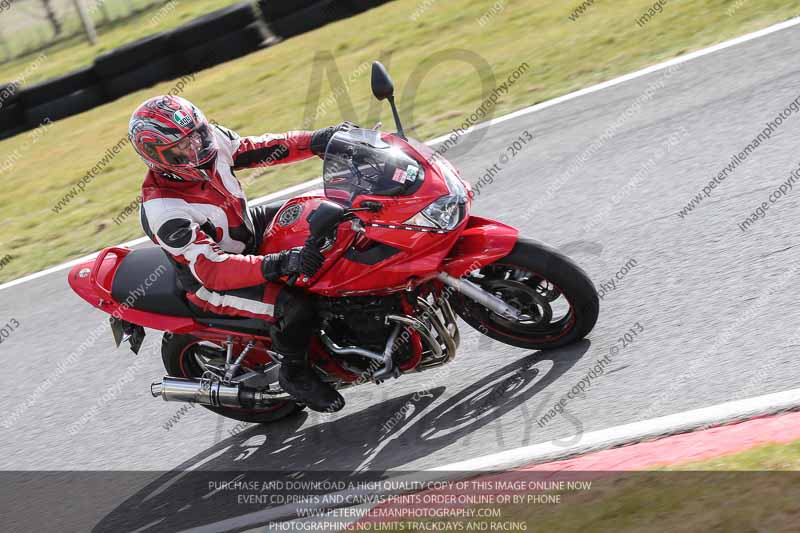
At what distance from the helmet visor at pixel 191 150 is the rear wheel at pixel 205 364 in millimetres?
1279

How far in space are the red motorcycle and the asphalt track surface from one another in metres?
0.29

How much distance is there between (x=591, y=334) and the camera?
517cm

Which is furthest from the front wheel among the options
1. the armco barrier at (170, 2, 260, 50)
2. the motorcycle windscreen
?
the armco barrier at (170, 2, 260, 50)

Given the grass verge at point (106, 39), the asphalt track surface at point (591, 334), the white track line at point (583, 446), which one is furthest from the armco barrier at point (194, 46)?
the white track line at point (583, 446)

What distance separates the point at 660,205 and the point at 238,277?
307 centimetres

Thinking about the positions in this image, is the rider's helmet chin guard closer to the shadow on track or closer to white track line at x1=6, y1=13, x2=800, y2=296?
the shadow on track

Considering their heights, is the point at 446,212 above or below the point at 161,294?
above

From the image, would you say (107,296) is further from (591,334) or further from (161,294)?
(591,334)

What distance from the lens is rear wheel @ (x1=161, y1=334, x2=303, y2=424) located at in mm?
5602

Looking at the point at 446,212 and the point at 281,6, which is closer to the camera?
the point at 446,212

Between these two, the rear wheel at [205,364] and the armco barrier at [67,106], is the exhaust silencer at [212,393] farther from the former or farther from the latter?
the armco barrier at [67,106]

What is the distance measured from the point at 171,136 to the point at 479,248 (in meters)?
1.71

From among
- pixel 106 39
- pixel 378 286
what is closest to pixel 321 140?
pixel 378 286

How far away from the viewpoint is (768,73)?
7.54 m
